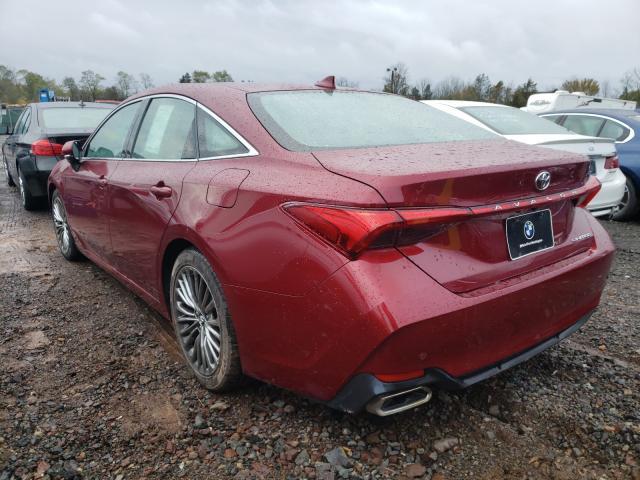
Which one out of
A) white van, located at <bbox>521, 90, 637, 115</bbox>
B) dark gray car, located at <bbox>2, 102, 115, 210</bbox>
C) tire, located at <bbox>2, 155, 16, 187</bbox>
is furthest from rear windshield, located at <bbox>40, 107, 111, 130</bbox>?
white van, located at <bbox>521, 90, 637, 115</bbox>

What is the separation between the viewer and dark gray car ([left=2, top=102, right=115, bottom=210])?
618 cm

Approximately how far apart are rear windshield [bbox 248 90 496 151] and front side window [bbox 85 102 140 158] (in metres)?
1.26

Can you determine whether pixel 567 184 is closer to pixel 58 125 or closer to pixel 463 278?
pixel 463 278

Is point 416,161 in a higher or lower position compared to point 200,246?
higher

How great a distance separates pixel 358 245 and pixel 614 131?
659cm

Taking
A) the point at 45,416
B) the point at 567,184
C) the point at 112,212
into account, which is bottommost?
the point at 45,416

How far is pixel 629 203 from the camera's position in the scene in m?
6.36

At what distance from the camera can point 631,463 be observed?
1912mm

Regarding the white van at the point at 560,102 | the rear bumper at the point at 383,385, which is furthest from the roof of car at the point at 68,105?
the white van at the point at 560,102

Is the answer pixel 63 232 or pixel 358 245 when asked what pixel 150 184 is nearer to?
pixel 358 245

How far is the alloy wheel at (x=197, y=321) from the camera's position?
2.32m

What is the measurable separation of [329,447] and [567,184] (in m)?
1.46

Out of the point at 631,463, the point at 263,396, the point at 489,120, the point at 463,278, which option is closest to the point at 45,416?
the point at 263,396

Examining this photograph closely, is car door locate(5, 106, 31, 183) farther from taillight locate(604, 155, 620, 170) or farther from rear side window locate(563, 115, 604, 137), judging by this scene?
rear side window locate(563, 115, 604, 137)
